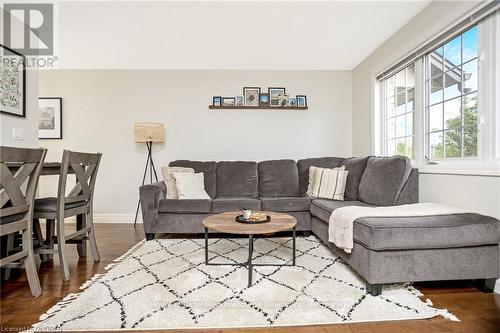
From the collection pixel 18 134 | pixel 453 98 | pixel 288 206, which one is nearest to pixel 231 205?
pixel 288 206

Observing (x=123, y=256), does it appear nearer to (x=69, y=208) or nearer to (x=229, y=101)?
(x=69, y=208)

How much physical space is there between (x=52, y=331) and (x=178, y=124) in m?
3.16

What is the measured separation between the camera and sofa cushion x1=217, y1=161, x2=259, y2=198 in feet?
11.9

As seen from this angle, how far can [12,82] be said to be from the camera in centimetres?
258

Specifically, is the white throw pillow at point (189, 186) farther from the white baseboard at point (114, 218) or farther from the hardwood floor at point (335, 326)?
the white baseboard at point (114, 218)

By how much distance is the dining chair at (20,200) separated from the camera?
159 centimetres

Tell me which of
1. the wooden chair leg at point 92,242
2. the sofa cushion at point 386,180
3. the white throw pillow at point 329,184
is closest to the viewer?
the wooden chair leg at point 92,242

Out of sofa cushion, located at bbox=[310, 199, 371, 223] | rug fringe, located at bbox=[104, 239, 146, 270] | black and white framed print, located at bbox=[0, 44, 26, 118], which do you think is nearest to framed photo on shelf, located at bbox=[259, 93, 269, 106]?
sofa cushion, located at bbox=[310, 199, 371, 223]

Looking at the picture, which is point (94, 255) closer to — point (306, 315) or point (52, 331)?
point (52, 331)

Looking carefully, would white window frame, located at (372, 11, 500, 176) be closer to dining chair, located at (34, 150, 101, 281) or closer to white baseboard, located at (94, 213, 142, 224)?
dining chair, located at (34, 150, 101, 281)

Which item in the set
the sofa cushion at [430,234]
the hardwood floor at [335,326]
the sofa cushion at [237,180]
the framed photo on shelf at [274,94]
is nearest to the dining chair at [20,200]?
the hardwood floor at [335,326]

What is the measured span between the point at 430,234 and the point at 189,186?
2.51 metres

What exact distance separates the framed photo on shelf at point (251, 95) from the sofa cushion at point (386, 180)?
6.83ft

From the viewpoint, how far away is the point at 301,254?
2.49 meters
